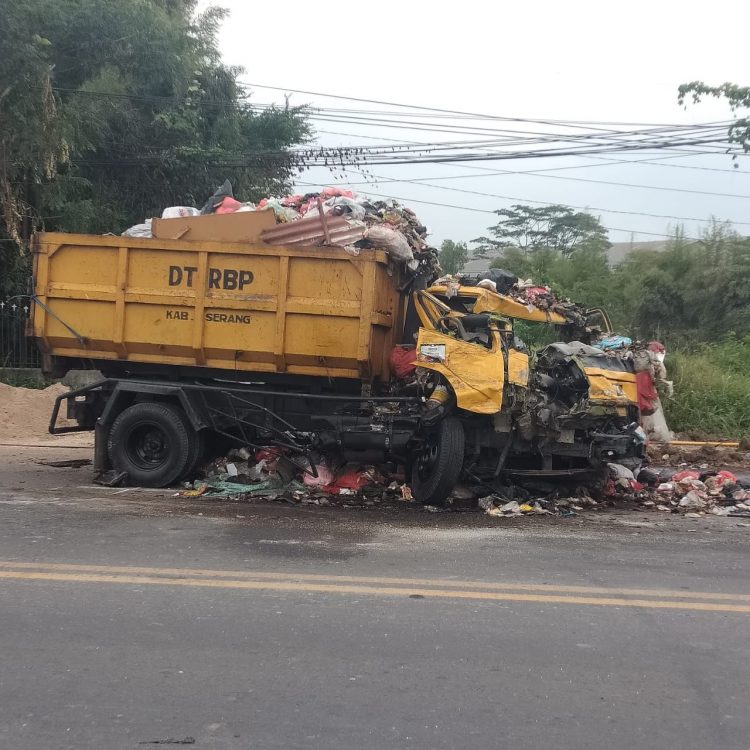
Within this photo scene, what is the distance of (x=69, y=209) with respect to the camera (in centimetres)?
1602

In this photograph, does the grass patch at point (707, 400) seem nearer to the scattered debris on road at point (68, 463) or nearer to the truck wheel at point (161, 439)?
the truck wheel at point (161, 439)

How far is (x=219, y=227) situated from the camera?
26.5 ft

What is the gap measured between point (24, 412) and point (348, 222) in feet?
28.1

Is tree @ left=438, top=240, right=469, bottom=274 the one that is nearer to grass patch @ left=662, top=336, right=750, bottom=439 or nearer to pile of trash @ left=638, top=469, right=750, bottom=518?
grass patch @ left=662, top=336, right=750, bottom=439

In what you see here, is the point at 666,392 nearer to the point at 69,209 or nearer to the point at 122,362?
the point at 122,362

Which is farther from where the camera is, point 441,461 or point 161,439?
point 161,439

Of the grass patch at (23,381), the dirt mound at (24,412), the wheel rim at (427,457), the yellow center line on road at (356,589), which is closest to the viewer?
the yellow center line on road at (356,589)

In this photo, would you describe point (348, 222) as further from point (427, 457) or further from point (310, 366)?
point (427, 457)

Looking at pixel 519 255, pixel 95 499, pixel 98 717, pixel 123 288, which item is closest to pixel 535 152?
pixel 519 255

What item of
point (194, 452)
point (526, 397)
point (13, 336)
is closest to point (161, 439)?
point (194, 452)

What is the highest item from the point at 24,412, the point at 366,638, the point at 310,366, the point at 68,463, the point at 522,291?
the point at 522,291

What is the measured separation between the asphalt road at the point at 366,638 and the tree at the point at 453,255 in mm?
32666

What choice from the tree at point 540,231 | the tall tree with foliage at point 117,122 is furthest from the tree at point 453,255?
the tall tree with foliage at point 117,122

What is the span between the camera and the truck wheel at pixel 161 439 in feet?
26.8
